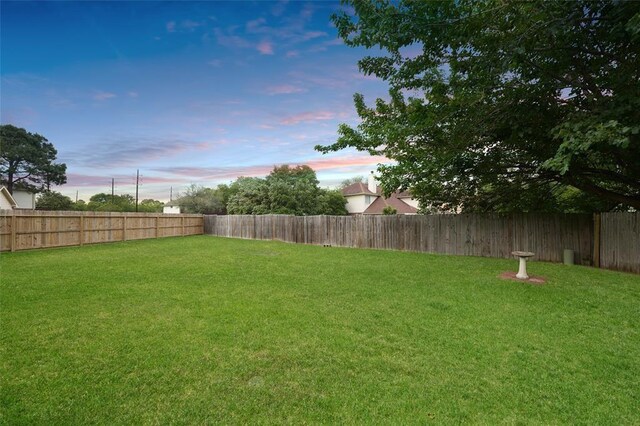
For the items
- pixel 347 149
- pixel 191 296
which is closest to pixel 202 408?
pixel 191 296

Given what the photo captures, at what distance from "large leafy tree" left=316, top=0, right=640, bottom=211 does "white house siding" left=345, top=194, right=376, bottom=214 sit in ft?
82.4

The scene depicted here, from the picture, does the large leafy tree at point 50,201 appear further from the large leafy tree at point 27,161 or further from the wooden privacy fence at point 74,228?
the wooden privacy fence at point 74,228

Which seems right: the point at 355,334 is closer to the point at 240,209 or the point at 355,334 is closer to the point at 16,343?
the point at 16,343

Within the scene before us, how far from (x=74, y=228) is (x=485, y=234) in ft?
53.6

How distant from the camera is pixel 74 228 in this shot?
1279 cm

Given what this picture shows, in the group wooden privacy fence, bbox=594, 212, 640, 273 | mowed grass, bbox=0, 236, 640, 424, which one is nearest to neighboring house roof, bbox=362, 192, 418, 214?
wooden privacy fence, bbox=594, 212, 640, 273

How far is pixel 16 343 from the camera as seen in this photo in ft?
10.8

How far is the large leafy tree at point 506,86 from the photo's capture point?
16.9 feet

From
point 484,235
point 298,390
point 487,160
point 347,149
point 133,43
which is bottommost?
point 298,390

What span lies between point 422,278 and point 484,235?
5.21 meters

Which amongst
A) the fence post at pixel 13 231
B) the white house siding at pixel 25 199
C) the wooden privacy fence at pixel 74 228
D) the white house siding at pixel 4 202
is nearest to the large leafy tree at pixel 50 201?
the white house siding at pixel 25 199

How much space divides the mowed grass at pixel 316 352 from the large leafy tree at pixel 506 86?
2747mm

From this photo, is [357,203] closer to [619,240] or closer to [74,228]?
[74,228]

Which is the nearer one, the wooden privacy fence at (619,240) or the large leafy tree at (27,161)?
the wooden privacy fence at (619,240)
